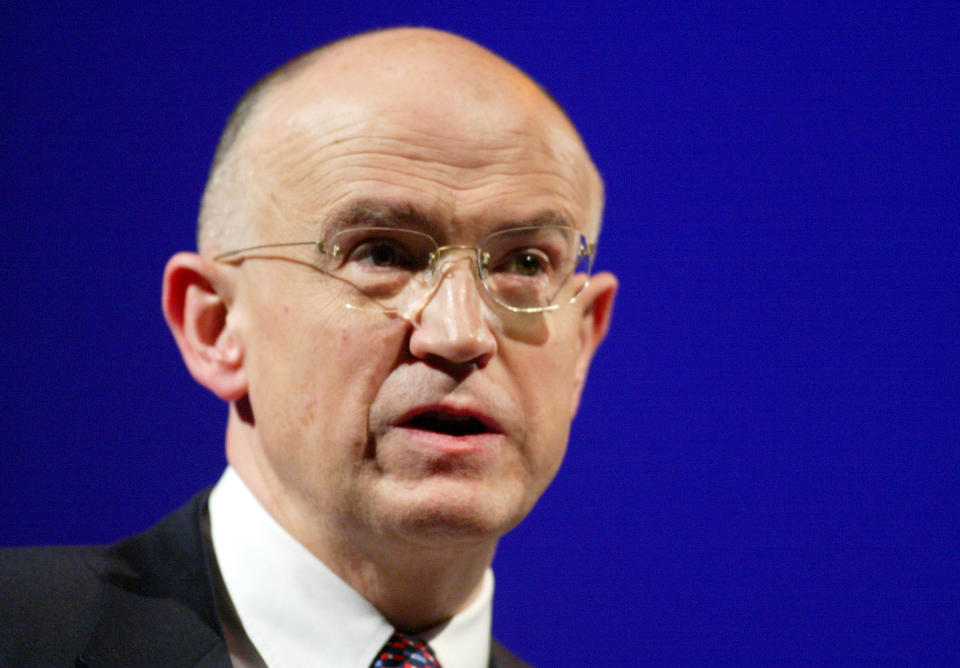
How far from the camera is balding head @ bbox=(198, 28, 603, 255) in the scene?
1.63m

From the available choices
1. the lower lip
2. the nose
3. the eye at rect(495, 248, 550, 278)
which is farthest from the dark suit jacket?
the eye at rect(495, 248, 550, 278)

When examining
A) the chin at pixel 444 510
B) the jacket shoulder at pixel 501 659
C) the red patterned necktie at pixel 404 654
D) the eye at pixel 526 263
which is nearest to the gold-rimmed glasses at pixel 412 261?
the eye at pixel 526 263

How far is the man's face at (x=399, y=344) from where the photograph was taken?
1532 millimetres

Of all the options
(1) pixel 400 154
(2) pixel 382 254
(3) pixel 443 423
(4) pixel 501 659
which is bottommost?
(4) pixel 501 659

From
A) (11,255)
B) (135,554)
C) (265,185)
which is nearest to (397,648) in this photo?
(135,554)

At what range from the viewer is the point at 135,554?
5.61 ft

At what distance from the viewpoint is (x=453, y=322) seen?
154cm

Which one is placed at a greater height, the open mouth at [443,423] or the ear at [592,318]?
the ear at [592,318]

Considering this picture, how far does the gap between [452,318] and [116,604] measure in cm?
67

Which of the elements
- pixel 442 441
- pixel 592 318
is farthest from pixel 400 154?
pixel 592 318

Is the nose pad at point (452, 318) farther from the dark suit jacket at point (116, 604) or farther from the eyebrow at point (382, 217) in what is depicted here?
the dark suit jacket at point (116, 604)

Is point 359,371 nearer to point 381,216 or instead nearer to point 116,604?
point 381,216

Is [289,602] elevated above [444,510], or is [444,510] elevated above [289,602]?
[444,510]

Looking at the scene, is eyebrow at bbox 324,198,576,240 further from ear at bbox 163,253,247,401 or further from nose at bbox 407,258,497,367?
ear at bbox 163,253,247,401
